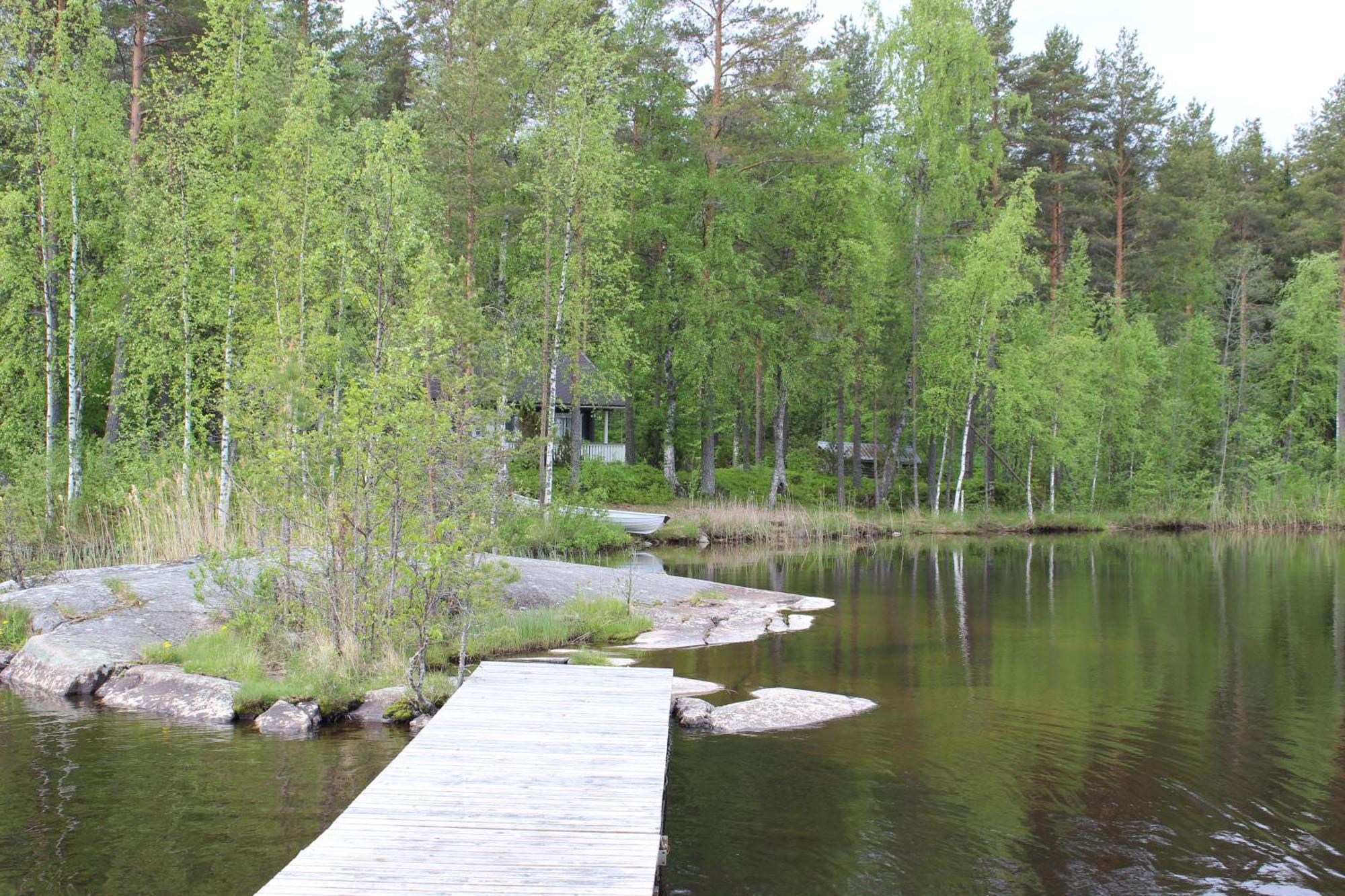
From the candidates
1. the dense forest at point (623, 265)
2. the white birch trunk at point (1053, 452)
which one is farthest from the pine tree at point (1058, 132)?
the white birch trunk at point (1053, 452)

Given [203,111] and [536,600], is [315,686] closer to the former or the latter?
[536,600]

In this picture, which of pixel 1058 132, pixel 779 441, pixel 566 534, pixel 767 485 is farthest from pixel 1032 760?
pixel 1058 132

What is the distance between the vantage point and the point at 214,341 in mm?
18859

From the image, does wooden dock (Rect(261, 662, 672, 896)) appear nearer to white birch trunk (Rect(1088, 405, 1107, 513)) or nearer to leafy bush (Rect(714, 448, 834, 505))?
leafy bush (Rect(714, 448, 834, 505))

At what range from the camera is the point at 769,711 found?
9.78m

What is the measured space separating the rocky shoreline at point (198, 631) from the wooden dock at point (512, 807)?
1.79 m

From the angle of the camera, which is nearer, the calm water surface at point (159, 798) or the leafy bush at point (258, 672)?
the calm water surface at point (159, 798)

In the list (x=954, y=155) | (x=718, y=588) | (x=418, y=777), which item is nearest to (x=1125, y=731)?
(x=418, y=777)

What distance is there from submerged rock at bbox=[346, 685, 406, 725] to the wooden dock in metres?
1.42

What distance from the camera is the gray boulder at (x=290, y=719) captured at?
9.30 m

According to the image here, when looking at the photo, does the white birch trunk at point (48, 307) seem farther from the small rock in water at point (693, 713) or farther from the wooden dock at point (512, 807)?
the wooden dock at point (512, 807)

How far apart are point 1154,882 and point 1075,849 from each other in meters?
0.58

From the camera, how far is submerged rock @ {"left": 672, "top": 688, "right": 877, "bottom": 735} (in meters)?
9.44

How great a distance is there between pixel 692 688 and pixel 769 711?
3.64ft
